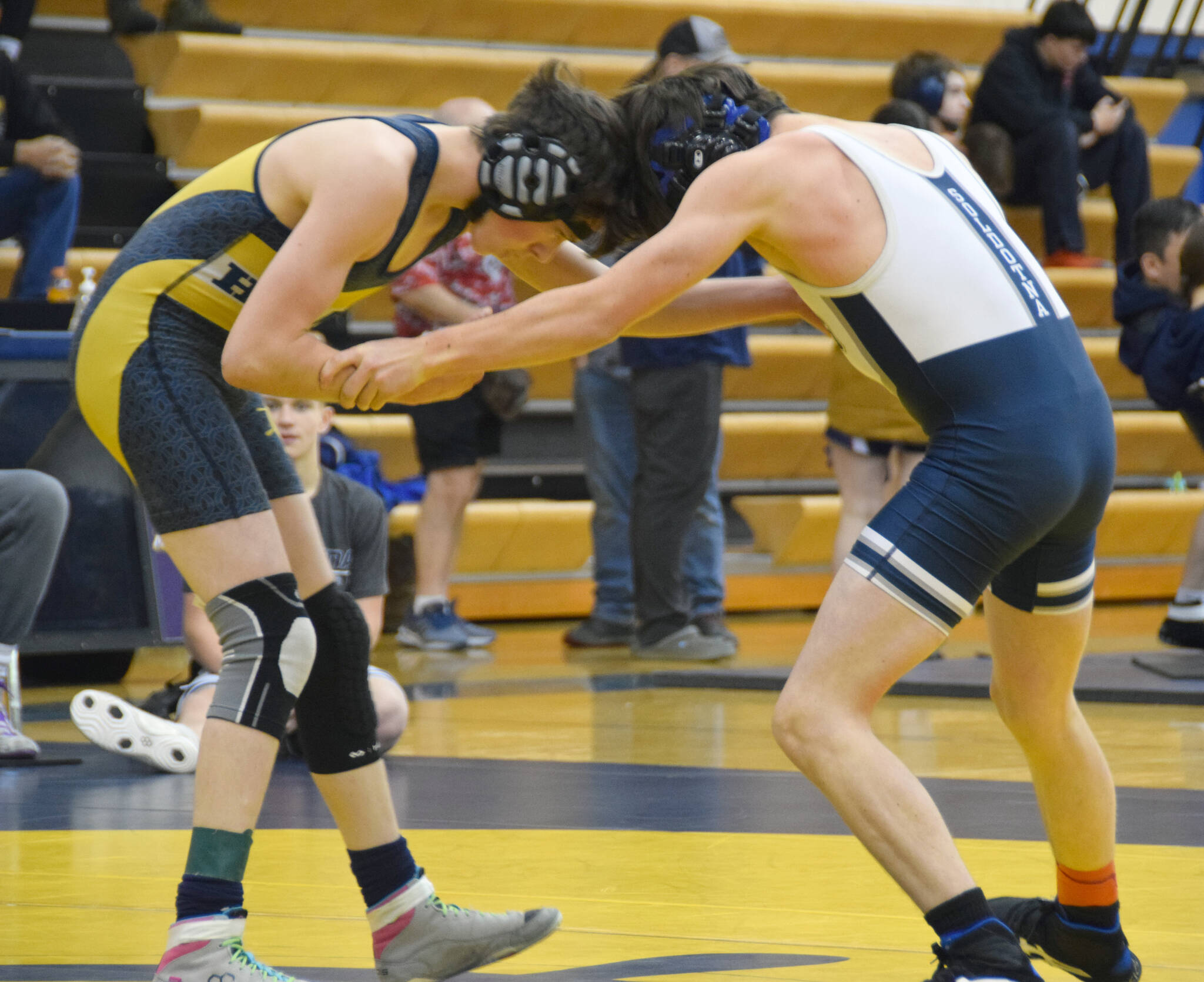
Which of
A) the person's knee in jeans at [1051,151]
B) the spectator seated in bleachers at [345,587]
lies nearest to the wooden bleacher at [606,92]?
the person's knee in jeans at [1051,151]

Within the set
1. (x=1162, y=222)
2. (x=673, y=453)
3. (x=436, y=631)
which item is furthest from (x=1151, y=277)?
(x=436, y=631)

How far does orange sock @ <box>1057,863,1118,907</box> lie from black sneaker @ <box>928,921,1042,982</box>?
35 centimetres

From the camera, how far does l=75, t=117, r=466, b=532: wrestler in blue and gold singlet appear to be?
2.25m

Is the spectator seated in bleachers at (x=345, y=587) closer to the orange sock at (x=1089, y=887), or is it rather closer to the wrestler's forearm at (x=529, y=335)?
the wrestler's forearm at (x=529, y=335)

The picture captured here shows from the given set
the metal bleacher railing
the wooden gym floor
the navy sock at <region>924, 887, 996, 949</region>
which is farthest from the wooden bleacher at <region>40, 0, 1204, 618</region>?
the navy sock at <region>924, 887, 996, 949</region>

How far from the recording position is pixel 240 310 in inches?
90.4

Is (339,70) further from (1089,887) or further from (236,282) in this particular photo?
(1089,887)

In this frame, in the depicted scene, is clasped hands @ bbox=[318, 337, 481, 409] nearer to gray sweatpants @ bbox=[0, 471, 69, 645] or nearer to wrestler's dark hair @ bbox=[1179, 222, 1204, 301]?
gray sweatpants @ bbox=[0, 471, 69, 645]

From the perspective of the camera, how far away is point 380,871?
2365 millimetres

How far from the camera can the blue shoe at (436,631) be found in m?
6.00

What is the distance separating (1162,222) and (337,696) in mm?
4353

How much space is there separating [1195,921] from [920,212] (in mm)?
1153

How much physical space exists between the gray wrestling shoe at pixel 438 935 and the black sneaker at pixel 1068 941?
25.3 inches

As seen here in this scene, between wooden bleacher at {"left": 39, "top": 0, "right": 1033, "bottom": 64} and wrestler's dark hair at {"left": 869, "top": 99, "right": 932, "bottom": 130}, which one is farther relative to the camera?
wooden bleacher at {"left": 39, "top": 0, "right": 1033, "bottom": 64}
